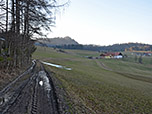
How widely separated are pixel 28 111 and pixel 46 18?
17.7 ft

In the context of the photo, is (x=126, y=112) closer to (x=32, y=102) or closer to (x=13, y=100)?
(x=32, y=102)

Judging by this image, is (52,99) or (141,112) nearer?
(52,99)

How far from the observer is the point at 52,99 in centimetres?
701

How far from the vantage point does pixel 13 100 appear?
21.3 feet

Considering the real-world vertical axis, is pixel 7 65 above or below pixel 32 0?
below

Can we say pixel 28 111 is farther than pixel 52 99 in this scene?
No

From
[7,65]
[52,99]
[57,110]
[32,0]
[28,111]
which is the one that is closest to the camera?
[28,111]

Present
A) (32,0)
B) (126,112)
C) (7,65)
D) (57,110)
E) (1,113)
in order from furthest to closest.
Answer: (7,65) → (126,112) → (32,0) → (57,110) → (1,113)

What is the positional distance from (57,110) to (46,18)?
5.41m

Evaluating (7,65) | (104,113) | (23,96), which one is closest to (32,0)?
(23,96)

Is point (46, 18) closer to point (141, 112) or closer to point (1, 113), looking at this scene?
point (1, 113)

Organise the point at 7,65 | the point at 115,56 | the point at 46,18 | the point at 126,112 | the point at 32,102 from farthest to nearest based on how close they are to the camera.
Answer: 1. the point at 115,56
2. the point at 7,65
3. the point at 126,112
4. the point at 46,18
5. the point at 32,102

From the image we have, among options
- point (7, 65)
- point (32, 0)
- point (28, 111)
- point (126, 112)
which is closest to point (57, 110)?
point (28, 111)

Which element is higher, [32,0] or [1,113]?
[32,0]
